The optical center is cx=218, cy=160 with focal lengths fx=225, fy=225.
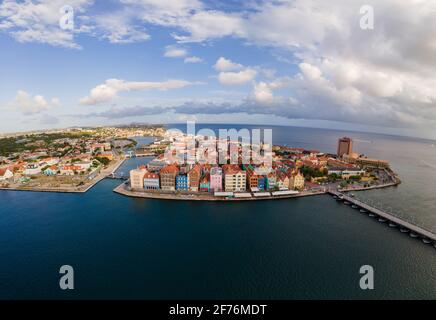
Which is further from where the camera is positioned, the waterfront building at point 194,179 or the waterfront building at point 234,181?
the waterfront building at point 194,179

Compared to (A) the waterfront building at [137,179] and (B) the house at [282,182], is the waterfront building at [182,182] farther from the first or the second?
(B) the house at [282,182]

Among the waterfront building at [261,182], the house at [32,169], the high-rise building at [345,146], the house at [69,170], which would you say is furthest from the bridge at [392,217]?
the house at [32,169]

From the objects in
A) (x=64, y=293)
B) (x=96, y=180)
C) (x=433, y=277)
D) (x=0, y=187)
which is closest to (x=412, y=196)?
(x=433, y=277)

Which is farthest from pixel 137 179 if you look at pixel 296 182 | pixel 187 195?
pixel 296 182

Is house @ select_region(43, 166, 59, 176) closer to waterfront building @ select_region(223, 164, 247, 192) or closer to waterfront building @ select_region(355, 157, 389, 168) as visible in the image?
waterfront building @ select_region(223, 164, 247, 192)

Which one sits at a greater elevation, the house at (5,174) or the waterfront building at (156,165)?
the waterfront building at (156,165)

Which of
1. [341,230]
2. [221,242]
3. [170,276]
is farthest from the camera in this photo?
[341,230]

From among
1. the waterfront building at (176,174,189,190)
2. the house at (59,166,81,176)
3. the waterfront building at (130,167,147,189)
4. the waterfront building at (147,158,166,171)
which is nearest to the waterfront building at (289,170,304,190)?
the waterfront building at (176,174,189,190)

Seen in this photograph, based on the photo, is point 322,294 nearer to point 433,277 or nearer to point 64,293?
point 433,277
